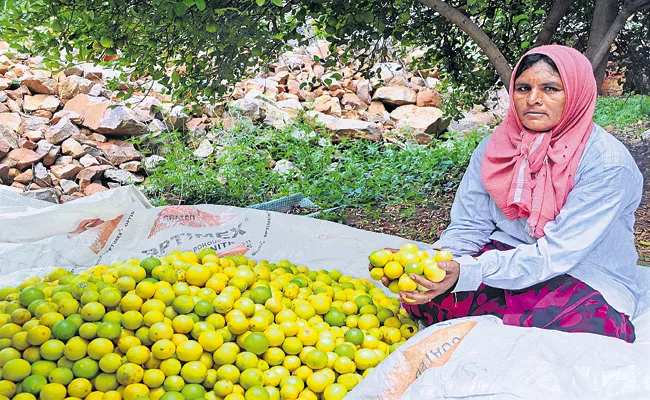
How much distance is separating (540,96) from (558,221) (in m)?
0.49

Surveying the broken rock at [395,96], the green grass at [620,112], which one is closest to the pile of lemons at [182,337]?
the green grass at [620,112]

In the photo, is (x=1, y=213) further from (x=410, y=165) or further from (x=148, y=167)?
(x=410, y=165)

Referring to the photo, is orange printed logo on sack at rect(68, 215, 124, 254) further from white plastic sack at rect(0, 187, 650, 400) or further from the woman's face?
the woman's face

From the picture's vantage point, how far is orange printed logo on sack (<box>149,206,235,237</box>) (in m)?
3.48

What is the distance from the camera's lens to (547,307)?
2295 mm

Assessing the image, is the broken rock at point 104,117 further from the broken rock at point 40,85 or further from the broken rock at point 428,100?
the broken rock at point 428,100

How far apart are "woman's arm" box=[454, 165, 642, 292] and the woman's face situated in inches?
10.1

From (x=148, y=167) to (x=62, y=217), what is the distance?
113 inches

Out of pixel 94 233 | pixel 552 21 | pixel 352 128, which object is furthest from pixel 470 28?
pixel 352 128

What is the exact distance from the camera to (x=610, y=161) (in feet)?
7.27

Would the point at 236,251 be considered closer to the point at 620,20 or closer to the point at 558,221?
the point at 558,221

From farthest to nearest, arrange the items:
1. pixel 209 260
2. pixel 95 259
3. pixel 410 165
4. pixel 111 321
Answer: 1. pixel 410 165
2. pixel 95 259
3. pixel 209 260
4. pixel 111 321

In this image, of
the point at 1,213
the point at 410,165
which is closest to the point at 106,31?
the point at 1,213

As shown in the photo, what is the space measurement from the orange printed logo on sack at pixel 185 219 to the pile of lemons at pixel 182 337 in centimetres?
77
